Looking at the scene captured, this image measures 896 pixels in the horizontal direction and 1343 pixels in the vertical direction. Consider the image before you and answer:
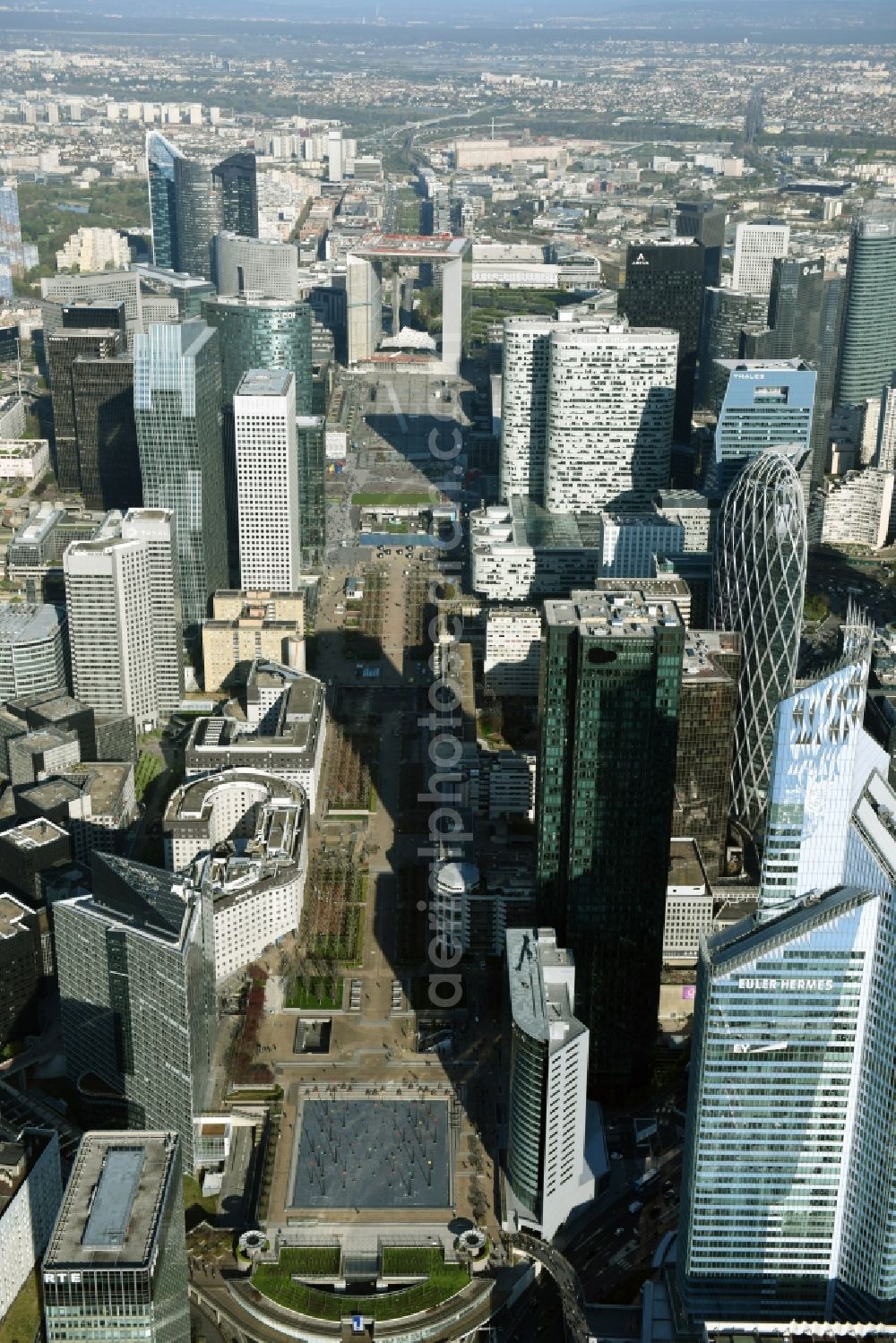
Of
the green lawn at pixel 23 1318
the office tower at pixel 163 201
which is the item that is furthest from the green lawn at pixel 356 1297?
the office tower at pixel 163 201

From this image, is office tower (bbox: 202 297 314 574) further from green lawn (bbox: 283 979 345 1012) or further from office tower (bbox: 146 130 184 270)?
office tower (bbox: 146 130 184 270)

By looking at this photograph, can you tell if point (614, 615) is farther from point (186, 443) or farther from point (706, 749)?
point (186, 443)

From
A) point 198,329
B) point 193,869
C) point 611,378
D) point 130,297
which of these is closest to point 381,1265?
point 193,869

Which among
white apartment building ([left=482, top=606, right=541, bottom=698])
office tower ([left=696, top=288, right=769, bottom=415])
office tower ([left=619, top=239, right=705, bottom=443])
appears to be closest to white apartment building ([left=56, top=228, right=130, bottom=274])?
office tower ([left=619, top=239, right=705, bottom=443])

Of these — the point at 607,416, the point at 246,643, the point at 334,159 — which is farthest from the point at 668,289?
the point at 334,159

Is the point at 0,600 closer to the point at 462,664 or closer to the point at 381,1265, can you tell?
the point at 462,664

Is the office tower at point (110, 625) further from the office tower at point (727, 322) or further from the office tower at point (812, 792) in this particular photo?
the office tower at point (727, 322)
